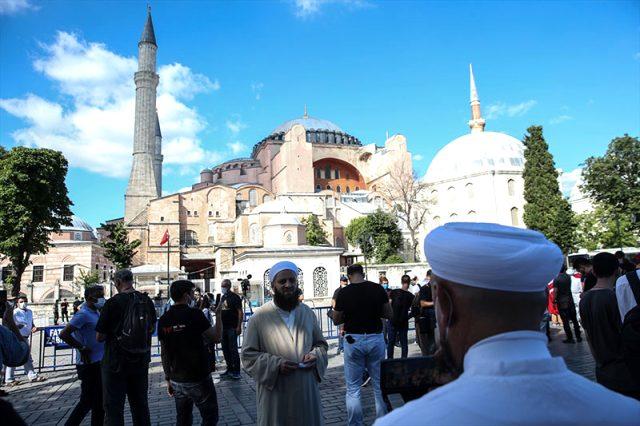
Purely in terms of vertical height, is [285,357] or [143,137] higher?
[143,137]

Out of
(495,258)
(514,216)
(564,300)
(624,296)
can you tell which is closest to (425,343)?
(564,300)

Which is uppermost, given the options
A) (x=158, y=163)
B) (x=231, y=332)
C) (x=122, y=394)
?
(x=158, y=163)

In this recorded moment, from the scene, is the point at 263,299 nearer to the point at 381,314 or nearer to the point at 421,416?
the point at 381,314

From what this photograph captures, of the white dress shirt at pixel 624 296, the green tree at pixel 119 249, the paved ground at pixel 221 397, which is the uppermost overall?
the green tree at pixel 119 249

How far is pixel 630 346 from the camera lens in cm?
294

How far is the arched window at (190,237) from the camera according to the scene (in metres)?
50.5

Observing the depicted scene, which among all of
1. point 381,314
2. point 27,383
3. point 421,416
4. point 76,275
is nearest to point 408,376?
point 421,416

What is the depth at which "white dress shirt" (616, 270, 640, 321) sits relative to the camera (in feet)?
11.5

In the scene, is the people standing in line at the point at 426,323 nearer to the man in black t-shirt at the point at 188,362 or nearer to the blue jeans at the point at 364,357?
the blue jeans at the point at 364,357

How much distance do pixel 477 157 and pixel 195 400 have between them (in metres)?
44.4

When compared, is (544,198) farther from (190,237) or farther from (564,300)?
(190,237)

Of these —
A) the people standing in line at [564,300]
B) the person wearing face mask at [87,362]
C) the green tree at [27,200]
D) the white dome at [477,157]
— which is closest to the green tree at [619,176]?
the white dome at [477,157]

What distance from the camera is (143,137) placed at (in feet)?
167

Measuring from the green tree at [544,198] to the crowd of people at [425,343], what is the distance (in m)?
27.8
